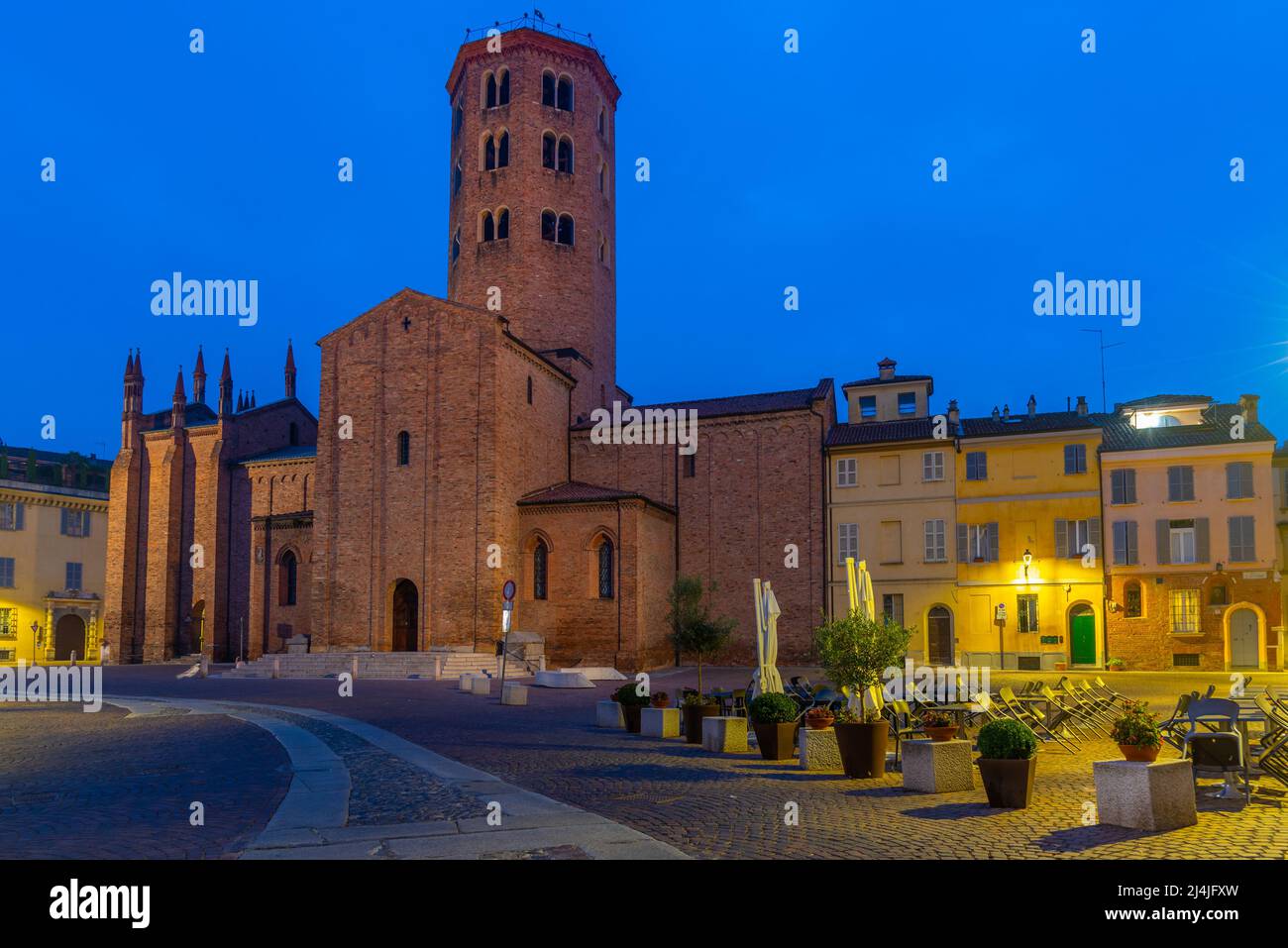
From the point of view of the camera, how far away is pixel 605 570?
37031 millimetres

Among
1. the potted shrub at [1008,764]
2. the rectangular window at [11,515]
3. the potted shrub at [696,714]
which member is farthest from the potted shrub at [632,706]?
the rectangular window at [11,515]

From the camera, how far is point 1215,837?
26.2ft

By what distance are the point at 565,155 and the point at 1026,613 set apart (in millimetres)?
25865

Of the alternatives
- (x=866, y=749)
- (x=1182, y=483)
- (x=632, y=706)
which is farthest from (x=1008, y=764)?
(x=1182, y=483)

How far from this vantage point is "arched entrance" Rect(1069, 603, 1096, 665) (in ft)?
116

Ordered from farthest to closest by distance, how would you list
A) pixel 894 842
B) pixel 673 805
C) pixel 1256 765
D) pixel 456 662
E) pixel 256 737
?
pixel 456 662 → pixel 256 737 → pixel 1256 765 → pixel 673 805 → pixel 894 842

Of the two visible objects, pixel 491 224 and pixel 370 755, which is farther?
pixel 491 224

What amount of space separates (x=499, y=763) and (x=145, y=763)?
4228mm

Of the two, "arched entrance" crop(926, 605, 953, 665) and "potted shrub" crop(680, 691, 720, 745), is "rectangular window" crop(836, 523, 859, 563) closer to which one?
"arched entrance" crop(926, 605, 953, 665)

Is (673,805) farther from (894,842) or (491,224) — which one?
(491,224)

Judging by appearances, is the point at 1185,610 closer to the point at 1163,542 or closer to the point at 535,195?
the point at 1163,542

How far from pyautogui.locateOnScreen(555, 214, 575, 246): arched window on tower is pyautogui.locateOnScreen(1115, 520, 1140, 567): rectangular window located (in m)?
23.9

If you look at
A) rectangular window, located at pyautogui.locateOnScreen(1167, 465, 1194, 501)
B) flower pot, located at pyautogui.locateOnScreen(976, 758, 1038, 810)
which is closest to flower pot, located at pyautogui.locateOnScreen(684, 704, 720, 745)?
flower pot, located at pyautogui.locateOnScreen(976, 758, 1038, 810)
